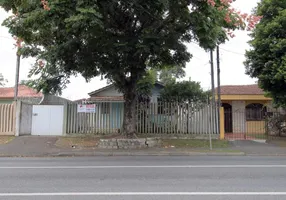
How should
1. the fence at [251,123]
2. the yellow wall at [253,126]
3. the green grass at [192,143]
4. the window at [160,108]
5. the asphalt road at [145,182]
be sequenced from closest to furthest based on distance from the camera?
the asphalt road at [145,182], the green grass at [192,143], the window at [160,108], the fence at [251,123], the yellow wall at [253,126]

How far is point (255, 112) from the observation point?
22.4 metres

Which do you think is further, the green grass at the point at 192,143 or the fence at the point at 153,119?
the fence at the point at 153,119

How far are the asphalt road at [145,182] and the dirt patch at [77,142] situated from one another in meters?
5.74

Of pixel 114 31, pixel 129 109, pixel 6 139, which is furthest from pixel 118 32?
pixel 6 139

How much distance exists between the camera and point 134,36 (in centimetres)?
1363

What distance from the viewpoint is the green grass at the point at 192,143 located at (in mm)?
15148

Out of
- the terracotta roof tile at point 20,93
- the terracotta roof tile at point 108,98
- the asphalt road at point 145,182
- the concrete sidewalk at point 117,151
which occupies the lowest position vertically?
the asphalt road at point 145,182

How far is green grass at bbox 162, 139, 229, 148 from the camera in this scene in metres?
15.1

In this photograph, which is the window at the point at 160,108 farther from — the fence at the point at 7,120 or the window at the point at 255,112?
the fence at the point at 7,120

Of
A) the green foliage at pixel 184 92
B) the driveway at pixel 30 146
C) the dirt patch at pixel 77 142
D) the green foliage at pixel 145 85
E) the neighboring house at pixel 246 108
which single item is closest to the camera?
the driveway at pixel 30 146

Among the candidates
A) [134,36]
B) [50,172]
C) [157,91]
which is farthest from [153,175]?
[157,91]

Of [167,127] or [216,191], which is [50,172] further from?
[167,127]

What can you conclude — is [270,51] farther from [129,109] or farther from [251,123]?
[251,123]

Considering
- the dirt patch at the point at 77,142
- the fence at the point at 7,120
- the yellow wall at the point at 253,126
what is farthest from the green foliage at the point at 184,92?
the fence at the point at 7,120
